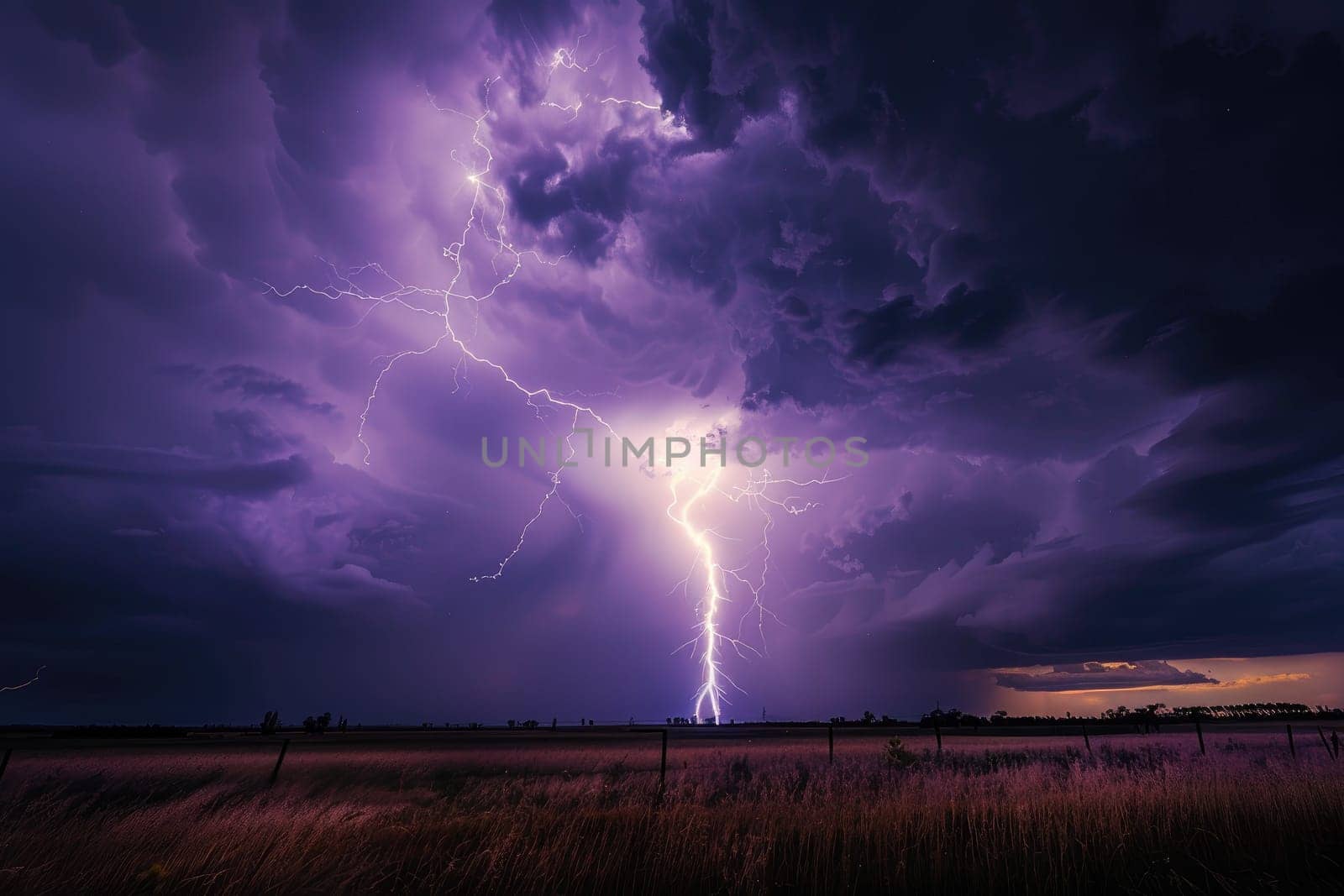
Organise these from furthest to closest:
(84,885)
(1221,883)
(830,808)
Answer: (830,808), (84,885), (1221,883)

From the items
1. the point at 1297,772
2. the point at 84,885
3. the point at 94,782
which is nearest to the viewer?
the point at 84,885

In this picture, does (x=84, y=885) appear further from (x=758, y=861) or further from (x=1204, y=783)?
(x=1204, y=783)

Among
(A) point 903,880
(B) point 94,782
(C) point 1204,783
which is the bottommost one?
(B) point 94,782

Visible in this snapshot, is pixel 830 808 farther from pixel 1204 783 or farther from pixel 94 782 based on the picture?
pixel 94 782

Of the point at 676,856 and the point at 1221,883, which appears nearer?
the point at 1221,883

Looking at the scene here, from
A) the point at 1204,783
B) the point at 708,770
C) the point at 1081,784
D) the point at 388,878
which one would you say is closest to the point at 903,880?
the point at 388,878

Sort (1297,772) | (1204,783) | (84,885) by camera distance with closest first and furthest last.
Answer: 1. (84,885)
2. (1204,783)
3. (1297,772)

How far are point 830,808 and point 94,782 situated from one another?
20.8 meters

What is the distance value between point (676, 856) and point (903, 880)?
2495mm

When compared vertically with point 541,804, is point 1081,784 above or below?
above

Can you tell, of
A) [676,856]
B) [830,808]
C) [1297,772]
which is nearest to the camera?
[676,856]

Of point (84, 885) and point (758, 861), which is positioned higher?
point (758, 861)

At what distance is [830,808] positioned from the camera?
29.8ft

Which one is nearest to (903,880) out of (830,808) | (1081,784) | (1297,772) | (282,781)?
(830,808)
